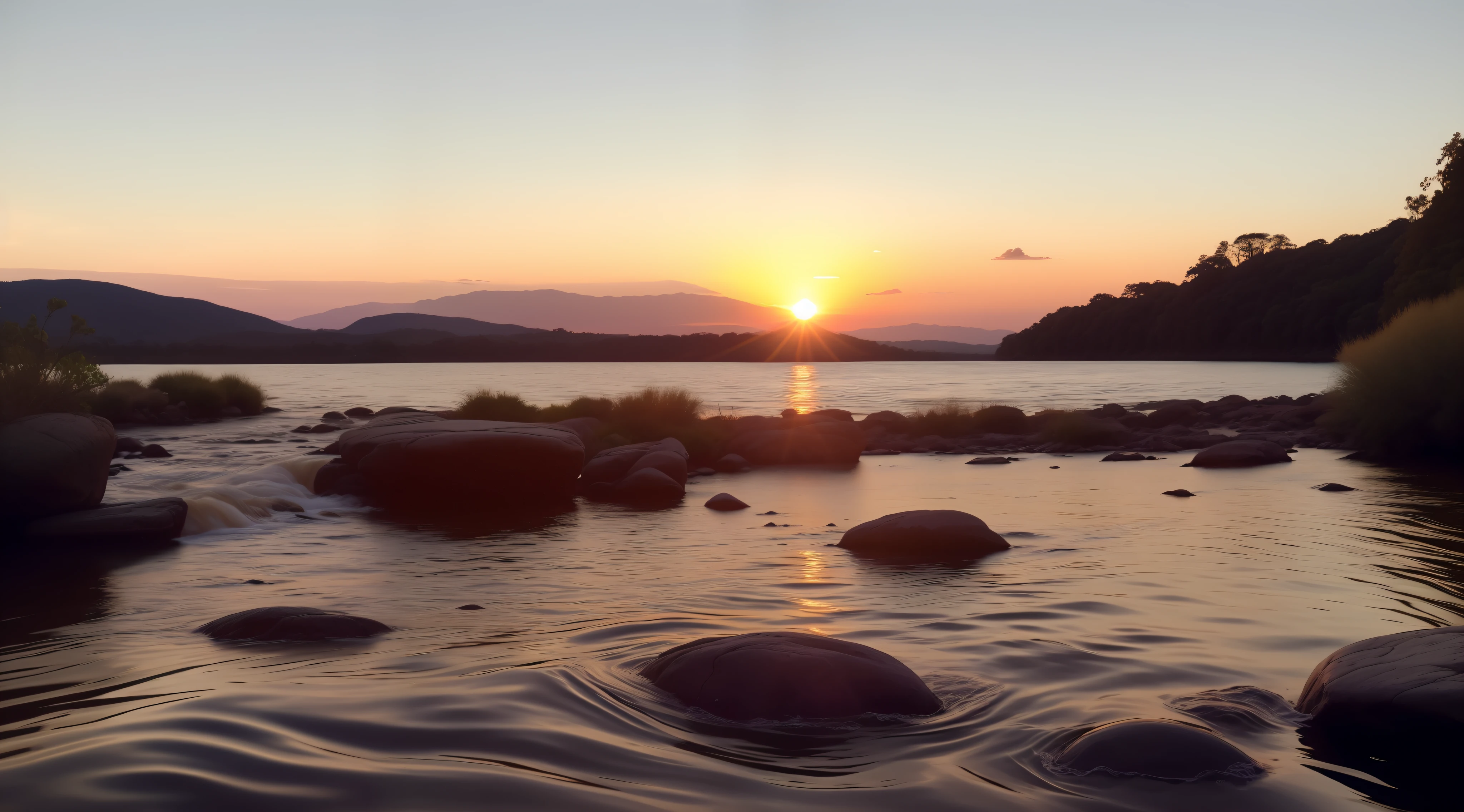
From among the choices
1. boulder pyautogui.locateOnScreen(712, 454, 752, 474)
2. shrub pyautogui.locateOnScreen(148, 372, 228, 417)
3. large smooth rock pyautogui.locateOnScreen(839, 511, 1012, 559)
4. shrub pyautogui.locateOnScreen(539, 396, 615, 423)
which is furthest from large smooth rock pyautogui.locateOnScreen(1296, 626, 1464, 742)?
shrub pyautogui.locateOnScreen(148, 372, 228, 417)

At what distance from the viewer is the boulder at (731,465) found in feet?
65.5

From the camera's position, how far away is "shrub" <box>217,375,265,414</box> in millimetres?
34844

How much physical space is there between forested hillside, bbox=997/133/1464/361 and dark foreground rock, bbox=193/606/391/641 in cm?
3721

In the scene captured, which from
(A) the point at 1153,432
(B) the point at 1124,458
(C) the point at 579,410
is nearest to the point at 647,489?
(C) the point at 579,410

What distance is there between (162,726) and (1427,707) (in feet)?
18.2

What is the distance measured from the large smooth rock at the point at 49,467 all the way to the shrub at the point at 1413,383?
2208 centimetres

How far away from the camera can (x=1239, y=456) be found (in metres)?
18.5

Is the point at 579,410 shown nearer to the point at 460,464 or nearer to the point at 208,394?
the point at 460,464

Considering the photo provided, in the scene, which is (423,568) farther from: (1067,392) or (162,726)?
(1067,392)

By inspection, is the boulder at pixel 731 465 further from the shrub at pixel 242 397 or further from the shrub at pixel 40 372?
the shrub at pixel 242 397

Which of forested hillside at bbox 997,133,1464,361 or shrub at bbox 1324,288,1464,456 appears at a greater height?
forested hillside at bbox 997,133,1464,361

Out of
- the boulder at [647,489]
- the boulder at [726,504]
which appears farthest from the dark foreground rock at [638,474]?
the boulder at [726,504]

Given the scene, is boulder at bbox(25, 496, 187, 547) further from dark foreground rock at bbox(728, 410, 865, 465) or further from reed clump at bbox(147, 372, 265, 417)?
reed clump at bbox(147, 372, 265, 417)

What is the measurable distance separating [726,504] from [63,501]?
8326 millimetres
